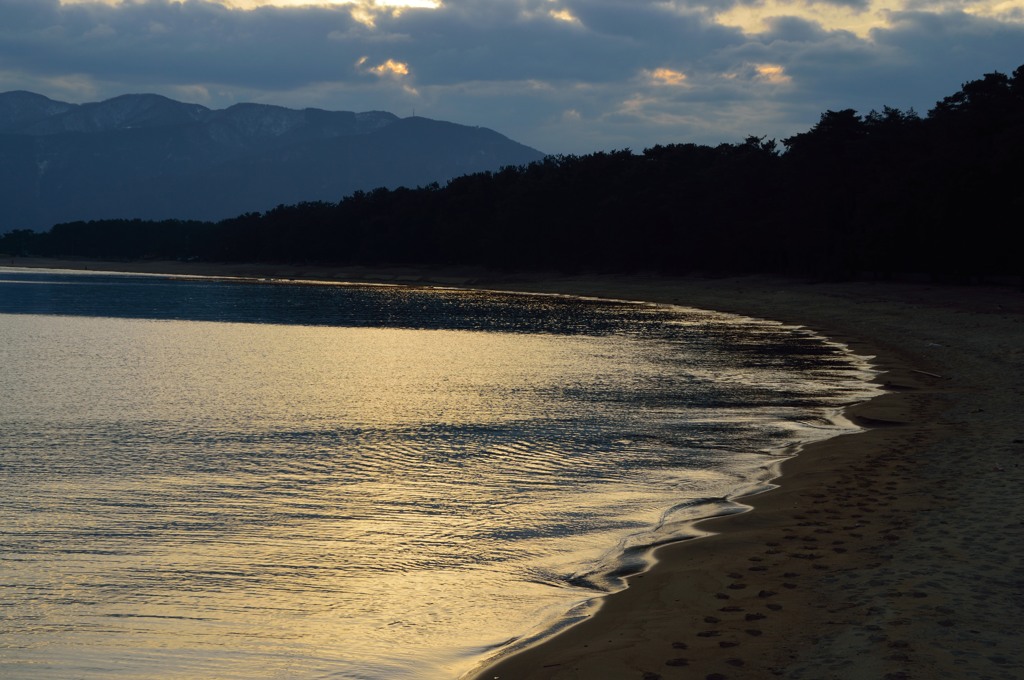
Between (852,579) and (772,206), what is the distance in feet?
332

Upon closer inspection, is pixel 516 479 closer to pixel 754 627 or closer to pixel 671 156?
pixel 754 627

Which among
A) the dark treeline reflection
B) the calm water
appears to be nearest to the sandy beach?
the calm water

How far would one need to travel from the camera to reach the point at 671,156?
138625 millimetres

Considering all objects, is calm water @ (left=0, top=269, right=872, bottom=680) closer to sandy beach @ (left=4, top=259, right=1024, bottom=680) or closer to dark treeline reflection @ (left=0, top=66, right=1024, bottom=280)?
sandy beach @ (left=4, top=259, right=1024, bottom=680)

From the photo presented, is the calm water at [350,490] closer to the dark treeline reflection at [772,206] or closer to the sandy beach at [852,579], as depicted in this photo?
the sandy beach at [852,579]

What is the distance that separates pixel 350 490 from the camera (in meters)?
18.0

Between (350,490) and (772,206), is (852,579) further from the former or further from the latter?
(772,206)

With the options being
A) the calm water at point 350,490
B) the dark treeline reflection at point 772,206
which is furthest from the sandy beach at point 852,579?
the dark treeline reflection at point 772,206

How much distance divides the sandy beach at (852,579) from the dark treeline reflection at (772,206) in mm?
50694

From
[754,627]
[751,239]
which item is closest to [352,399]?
[754,627]

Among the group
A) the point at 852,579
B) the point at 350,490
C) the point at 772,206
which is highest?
the point at 772,206

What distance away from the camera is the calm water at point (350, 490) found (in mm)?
10781

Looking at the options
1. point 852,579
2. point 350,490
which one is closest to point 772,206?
point 350,490

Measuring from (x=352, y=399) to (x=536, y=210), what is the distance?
4778 inches
